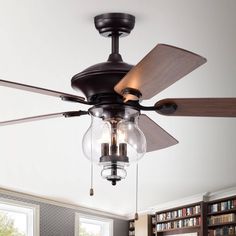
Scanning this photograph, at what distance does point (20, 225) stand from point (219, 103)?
693cm

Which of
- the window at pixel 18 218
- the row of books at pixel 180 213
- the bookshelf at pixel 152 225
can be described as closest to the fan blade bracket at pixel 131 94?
the window at pixel 18 218

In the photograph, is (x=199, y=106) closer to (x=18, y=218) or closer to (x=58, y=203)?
(x=18, y=218)

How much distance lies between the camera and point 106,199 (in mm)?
9047

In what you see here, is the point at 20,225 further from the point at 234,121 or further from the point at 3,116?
the point at 234,121

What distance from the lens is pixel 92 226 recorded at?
10.3 metres

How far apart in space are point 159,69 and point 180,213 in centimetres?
728

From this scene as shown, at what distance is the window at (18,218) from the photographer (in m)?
8.66

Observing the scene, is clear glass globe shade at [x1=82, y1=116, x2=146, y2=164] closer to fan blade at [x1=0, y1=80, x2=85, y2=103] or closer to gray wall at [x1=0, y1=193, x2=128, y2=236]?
fan blade at [x1=0, y1=80, x2=85, y2=103]

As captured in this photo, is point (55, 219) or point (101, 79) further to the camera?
point (55, 219)

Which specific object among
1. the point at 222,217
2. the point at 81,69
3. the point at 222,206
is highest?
the point at 81,69

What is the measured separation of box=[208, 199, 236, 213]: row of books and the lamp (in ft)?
19.3

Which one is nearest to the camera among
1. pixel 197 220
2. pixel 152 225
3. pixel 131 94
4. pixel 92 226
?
pixel 131 94

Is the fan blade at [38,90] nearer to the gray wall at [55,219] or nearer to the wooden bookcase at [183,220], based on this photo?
the gray wall at [55,219]

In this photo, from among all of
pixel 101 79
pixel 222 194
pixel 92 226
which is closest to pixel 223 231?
pixel 222 194
